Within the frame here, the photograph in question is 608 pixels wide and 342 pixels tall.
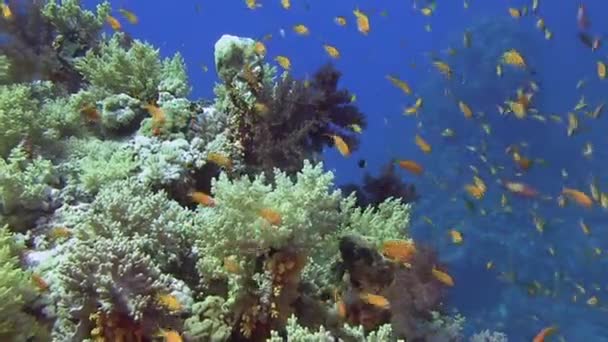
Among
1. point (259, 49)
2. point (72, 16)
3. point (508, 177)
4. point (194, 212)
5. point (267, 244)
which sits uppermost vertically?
point (508, 177)

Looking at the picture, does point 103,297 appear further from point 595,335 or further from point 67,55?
point 595,335

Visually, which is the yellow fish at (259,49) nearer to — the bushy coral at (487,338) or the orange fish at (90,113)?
the orange fish at (90,113)

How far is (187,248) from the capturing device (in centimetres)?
446

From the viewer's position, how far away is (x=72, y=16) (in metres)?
8.01

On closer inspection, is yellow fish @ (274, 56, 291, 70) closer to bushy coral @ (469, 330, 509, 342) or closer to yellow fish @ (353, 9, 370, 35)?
yellow fish @ (353, 9, 370, 35)

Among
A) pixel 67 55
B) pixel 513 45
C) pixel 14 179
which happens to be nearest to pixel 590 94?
pixel 513 45

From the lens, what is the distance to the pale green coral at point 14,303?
3508 mm

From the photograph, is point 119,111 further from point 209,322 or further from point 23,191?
point 209,322

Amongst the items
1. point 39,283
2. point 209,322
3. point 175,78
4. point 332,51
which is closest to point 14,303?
point 39,283

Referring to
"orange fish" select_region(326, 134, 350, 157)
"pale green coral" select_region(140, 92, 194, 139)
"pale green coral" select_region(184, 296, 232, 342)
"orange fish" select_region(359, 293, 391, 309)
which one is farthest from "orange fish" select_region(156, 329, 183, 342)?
"orange fish" select_region(326, 134, 350, 157)

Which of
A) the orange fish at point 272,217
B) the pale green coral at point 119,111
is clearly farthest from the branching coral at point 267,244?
the pale green coral at point 119,111

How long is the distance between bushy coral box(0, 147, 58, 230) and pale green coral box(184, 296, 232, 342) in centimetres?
179

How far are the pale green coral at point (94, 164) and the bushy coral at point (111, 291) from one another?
152 cm

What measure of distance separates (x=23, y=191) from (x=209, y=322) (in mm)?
2023
